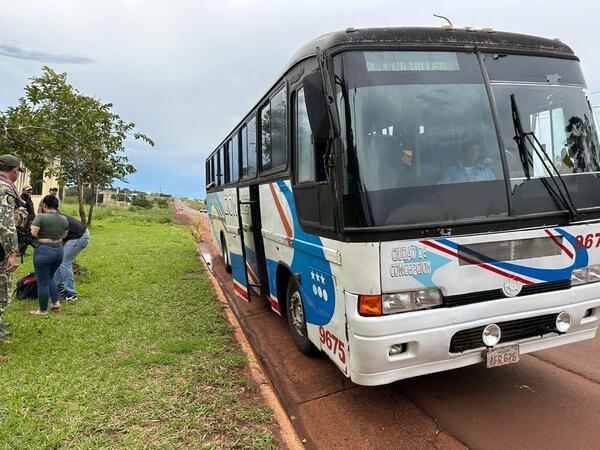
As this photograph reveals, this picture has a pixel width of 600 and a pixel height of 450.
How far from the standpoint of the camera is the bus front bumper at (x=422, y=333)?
290 centimetres

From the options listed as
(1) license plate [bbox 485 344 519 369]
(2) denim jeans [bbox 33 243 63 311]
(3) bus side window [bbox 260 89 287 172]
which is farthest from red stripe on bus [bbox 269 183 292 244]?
(2) denim jeans [bbox 33 243 63 311]

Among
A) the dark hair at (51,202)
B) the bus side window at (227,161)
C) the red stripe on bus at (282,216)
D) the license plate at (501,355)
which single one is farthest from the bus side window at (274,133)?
the dark hair at (51,202)

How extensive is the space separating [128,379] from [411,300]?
2717mm

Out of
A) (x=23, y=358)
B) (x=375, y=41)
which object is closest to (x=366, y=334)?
(x=375, y=41)

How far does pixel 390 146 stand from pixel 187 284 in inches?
242

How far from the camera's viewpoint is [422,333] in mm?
2928

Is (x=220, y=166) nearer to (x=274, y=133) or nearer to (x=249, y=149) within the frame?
(x=249, y=149)

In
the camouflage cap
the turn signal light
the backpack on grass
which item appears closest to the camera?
the turn signal light

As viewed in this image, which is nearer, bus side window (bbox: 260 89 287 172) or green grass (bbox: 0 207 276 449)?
green grass (bbox: 0 207 276 449)

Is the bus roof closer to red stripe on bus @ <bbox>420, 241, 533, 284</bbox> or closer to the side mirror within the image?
the side mirror

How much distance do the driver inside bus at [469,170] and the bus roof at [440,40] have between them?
84 cm

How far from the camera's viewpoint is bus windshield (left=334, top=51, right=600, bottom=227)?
298 centimetres

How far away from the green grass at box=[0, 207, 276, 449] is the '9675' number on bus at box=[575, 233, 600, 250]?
274cm

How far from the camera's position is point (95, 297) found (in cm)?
712
